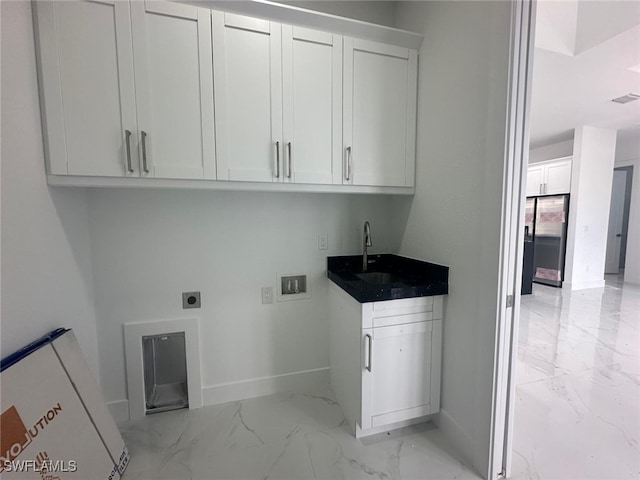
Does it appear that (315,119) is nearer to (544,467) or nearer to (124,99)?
(124,99)

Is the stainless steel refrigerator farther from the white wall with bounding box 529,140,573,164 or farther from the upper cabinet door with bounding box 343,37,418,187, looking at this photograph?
the upper cabinet door with bounding box 343,37,418,187

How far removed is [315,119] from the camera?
1.62 metres

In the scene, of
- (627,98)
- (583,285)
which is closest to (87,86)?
(627,98)

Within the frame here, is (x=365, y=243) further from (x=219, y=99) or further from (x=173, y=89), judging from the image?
(x=173, y=89)

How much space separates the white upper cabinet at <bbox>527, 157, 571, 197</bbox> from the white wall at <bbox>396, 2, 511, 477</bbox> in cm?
415

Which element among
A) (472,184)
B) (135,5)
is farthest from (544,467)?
(135,5)

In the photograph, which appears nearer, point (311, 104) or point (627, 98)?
point (311, 104)

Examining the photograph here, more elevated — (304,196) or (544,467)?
(304,196)

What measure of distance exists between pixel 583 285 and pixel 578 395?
3.76 meters

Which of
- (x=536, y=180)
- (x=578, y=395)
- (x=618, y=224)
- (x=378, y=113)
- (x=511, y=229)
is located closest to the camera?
(x=511, y=229)

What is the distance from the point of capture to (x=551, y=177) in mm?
4938

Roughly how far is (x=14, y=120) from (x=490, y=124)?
206 centimetres

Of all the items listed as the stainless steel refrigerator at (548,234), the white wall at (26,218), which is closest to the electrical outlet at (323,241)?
the white wall at (26,218)

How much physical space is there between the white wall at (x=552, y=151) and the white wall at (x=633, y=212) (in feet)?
2.37
